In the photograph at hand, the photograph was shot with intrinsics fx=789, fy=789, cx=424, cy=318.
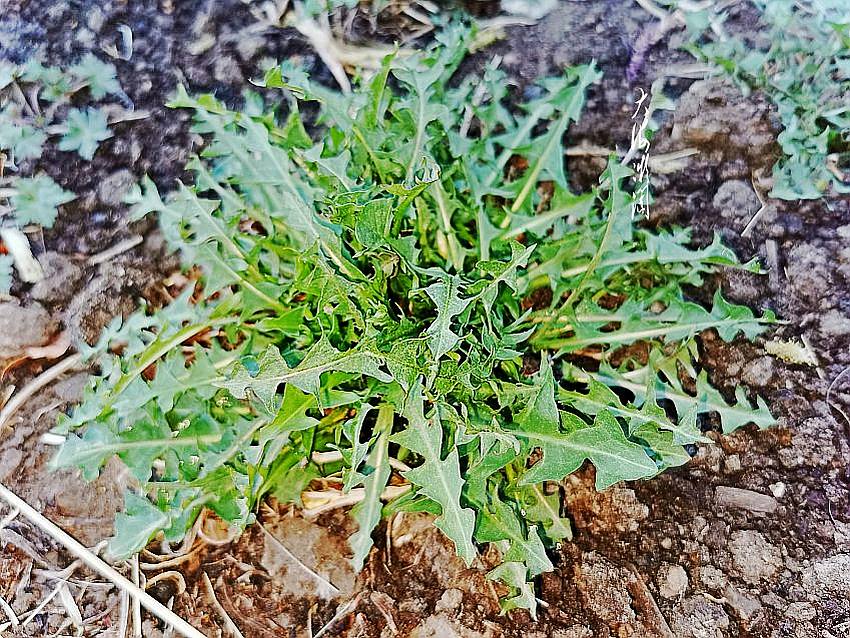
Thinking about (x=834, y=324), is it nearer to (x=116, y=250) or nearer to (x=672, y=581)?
(x=672, y=581)

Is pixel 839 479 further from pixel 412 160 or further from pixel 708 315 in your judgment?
pixel 412 160

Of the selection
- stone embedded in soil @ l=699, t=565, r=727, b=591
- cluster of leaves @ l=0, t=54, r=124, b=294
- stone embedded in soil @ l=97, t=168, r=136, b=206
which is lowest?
stone embedded in soil @ l=699, t=565, r=727, b=591

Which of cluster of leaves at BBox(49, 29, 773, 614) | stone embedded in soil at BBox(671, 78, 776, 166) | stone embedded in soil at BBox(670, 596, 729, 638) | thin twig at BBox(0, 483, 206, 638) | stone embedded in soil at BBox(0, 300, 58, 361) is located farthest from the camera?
stone embedded in soil at BBox(671, 78, 776, 166)

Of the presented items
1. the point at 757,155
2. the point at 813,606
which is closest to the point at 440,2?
the point at 757,155

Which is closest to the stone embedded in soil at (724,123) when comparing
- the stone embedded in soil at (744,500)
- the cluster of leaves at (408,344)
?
the cluster of leaves at (408,344)

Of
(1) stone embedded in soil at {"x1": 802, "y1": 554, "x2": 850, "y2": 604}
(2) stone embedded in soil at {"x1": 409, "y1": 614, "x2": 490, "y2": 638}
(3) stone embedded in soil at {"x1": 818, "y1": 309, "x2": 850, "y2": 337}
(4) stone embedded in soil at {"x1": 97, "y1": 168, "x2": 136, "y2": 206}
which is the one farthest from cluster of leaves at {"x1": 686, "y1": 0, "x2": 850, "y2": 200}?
(4) stone embedded in soil at {"x1": 97, "y1": 168, "x2": 136, "y2": 206}

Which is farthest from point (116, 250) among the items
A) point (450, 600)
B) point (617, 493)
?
point (617, 493)

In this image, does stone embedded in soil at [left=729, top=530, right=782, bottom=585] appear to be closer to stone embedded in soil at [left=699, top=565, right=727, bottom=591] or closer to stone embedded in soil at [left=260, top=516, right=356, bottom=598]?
stone embedded in soil at [left=699, top=565, right=727, bottom=591]
